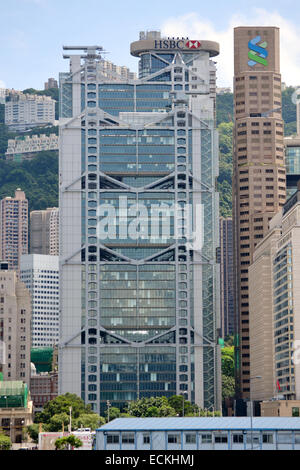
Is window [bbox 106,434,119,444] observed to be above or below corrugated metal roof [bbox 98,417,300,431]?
below

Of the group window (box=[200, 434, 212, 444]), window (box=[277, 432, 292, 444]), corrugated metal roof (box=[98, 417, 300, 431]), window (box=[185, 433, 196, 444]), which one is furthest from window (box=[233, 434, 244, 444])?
window (box=[185, 433, 196, 444])

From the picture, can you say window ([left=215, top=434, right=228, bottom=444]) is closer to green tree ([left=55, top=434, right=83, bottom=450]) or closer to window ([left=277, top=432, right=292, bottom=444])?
window ([left=277, top=432, right=292, bottom=444])

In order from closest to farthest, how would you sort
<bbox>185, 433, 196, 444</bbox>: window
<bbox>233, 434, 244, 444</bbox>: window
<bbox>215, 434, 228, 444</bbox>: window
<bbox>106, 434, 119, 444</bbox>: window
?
<bbox>215, 434, 228, 444</bbox>: window < <bbox>185, 433, 196, 444</bbox>: window < <bbox>233, 434, 244, 444</bbox>: window < <bbox>106, 434, 119, 444</bbox>: window

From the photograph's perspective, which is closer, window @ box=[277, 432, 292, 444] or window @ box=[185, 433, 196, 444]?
window @ box=[277, 432, 292, 444]

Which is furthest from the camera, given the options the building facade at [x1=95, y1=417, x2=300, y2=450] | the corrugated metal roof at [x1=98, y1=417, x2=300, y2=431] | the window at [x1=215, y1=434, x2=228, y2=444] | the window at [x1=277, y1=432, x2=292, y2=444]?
the corrugated metal roof at [x1=98, y1=417, x2=300, y2=431]

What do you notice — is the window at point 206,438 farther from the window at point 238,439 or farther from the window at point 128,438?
the window at point 128,438

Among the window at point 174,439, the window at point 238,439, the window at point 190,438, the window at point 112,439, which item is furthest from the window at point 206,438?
the window at point 112,439

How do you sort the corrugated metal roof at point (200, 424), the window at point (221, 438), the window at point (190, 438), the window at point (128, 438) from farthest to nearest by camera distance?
the window at point (128, 438)
the corrugated metal roof at point (200, 424)
the window at point (190, 438)
the window at point (221, 438)

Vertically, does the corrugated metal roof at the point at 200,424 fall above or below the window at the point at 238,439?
above
